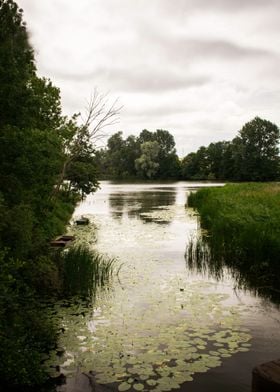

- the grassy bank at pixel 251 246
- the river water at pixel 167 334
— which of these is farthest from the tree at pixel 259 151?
the river water at pixel 167 334

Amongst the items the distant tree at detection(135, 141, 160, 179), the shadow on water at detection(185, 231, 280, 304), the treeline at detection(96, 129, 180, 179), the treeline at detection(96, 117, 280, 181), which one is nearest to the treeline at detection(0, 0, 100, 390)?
the shadow on water at detection(185, 231, 280, 304)

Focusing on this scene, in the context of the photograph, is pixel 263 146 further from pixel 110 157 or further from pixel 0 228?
pixel 0 228

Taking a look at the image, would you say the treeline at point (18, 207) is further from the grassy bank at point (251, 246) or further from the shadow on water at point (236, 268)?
the grassy bank at point (251, 246)

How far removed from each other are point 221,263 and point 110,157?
121 m

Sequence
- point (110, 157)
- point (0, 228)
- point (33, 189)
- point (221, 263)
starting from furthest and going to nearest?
point (110, 157), point (221, 263), point (33, 189), point (0, 228)

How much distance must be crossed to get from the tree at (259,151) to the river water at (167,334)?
87120mm

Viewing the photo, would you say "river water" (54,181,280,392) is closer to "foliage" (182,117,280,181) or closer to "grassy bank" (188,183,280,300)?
"grassy bank" (188,183,280,300)

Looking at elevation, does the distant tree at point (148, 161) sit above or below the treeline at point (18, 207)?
above

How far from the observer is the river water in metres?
5.89

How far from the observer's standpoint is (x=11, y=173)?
260 inches

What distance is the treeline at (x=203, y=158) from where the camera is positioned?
96688 mm

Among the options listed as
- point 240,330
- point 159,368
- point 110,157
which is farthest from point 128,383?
point 110,157

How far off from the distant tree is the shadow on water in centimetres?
10419

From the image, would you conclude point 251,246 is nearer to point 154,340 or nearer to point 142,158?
point 154,340
